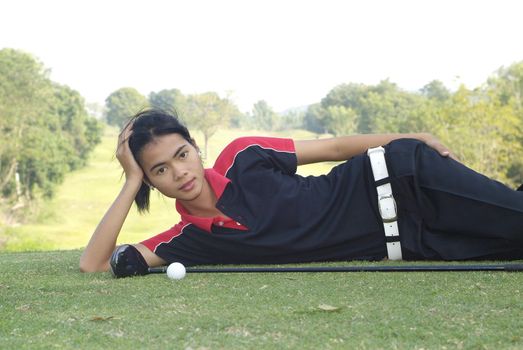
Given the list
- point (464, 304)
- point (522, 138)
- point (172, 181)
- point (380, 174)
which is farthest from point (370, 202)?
point (522, 138)

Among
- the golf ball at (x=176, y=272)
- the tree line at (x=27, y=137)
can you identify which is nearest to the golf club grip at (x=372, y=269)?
the golf ball at (x=176, y=272)

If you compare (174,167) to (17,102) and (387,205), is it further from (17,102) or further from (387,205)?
(17,102)

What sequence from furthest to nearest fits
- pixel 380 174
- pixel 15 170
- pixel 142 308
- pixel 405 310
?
1. pixel 15 170
2. pixel 380 174
3. pixel 142 308
4. pixel 405 310

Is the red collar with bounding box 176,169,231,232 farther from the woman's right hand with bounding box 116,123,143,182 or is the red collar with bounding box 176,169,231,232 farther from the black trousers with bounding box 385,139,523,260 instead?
the black trousers with bounding box 385,139,523,260

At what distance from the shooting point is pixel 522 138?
120 ft

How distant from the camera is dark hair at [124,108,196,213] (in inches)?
156

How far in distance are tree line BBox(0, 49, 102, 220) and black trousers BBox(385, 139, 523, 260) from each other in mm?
44590

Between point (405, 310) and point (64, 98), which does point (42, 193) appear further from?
point (405, 310)

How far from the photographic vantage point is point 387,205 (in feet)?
12.1

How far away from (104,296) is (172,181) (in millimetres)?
964

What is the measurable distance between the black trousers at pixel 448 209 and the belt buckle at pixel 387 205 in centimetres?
6

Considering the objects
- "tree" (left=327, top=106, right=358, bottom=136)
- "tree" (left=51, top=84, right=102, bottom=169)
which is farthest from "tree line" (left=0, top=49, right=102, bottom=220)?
"tree" (left=327, top=106, right=358, bottom=136)

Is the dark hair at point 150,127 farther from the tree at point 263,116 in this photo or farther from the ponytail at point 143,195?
the tree at point 263,116

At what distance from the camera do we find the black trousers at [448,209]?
3.58 m
